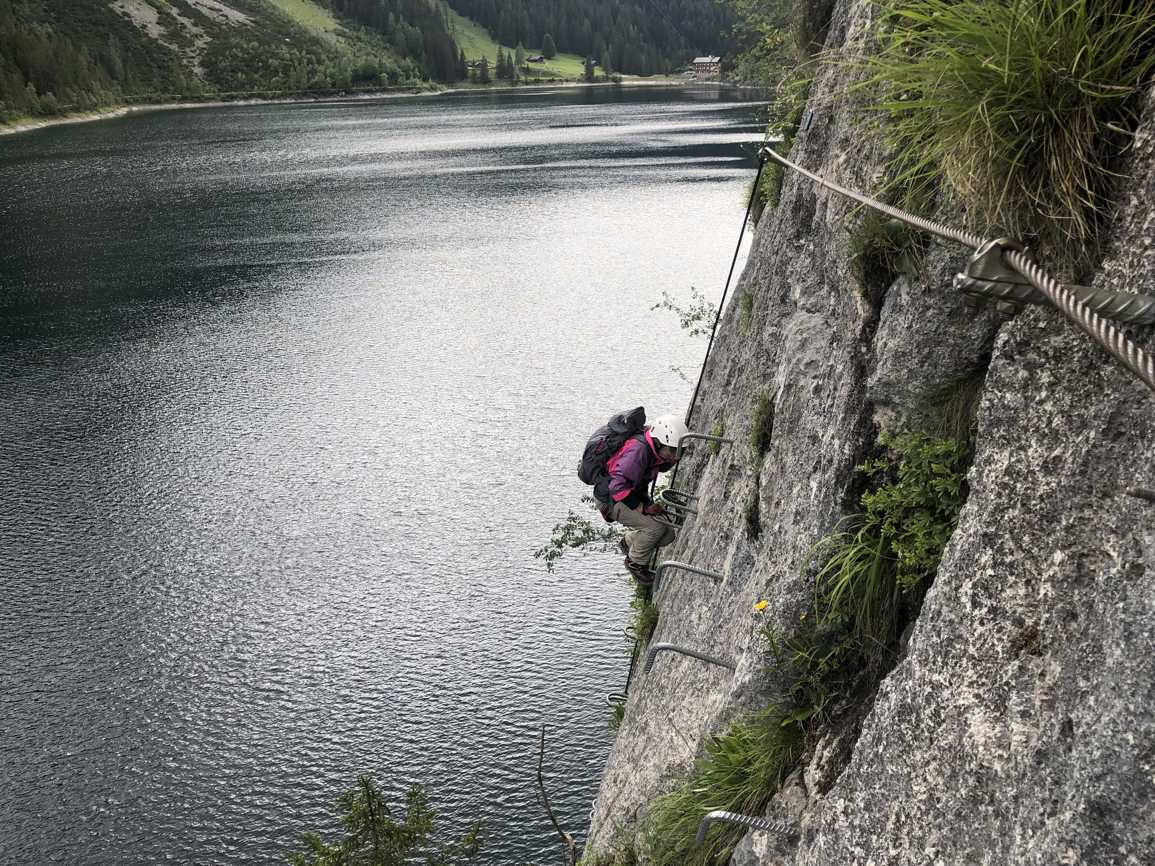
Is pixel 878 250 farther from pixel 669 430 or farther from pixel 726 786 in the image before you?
pixel 669 430

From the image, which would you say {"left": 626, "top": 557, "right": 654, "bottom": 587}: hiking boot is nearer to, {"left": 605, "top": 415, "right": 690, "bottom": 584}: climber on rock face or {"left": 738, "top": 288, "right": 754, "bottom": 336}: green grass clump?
{"left": 605, "top": 415, "right": 690, "bottom": 584}: climber on rock face

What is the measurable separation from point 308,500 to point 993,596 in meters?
30.3

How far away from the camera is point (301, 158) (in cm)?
9850

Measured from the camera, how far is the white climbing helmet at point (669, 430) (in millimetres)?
11477

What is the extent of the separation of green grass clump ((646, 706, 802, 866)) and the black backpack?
517 cm

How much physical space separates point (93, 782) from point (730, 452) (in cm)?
Answer: 1780

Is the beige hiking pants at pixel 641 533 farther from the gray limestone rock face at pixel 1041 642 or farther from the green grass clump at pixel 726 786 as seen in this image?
the gray limestone rock face at pixel 1041 642

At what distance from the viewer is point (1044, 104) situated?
13.1 ft

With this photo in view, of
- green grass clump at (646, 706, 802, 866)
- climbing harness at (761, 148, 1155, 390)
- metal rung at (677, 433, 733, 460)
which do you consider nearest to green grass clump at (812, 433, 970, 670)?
green grass clump at (646, 706, 802, 866)

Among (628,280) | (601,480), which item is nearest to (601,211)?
(628,280)

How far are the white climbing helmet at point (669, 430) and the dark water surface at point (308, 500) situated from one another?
11.3 metres

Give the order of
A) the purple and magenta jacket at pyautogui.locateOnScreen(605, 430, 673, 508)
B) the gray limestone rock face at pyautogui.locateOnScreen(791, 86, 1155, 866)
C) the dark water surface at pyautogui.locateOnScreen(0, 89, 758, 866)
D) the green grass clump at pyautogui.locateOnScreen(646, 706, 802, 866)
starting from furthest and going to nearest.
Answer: the dark water surface at pyautogui.locateOnScreen(0, 89, 758, 866) → the purple and magenta jacket at pyautogui.locateOnScreen(605, 430, 673, 508) → the green grass clump at pyautogui.locateOnScreen(646, 706, 802, 866) → the gray limestone rock face at pyautogui.locateOnScreen(791, 86, 1155, 866)

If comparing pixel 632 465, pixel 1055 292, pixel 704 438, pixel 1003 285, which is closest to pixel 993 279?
pixel 1003 285

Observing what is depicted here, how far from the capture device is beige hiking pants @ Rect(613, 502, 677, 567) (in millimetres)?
12477
